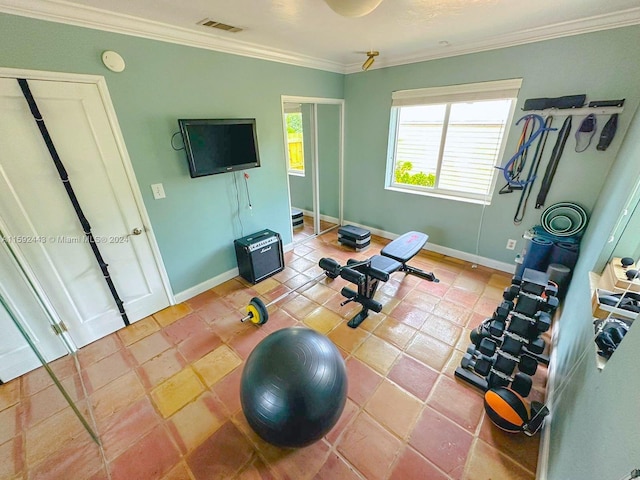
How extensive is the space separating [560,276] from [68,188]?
4296 mm

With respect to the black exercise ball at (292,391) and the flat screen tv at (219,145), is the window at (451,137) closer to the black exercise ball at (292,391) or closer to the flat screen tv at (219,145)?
the flat screen tv at (219,145)

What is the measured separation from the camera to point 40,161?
5.94 feet

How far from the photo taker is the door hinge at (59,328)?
2080 mm

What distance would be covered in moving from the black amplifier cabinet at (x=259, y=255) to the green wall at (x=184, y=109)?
161 mm

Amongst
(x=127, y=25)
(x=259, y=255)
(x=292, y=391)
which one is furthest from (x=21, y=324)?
(x=127, y=25)

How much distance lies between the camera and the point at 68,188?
1.93m

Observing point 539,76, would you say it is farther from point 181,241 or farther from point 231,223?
point 181,241

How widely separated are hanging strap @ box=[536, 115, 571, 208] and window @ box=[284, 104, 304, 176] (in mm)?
3625

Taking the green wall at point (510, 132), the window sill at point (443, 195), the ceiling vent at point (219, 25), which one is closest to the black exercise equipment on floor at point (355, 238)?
the green wall at point (510, 132)

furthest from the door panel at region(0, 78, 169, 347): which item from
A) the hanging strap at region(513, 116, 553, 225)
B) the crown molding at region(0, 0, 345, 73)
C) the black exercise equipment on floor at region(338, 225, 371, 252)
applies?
the hanging strap at region(513, 116, 553, 225)

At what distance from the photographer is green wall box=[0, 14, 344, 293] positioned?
1745 mm

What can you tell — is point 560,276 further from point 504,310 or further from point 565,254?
point 504,310

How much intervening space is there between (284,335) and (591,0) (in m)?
3.08

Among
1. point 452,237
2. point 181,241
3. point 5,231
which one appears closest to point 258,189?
point 181,241
